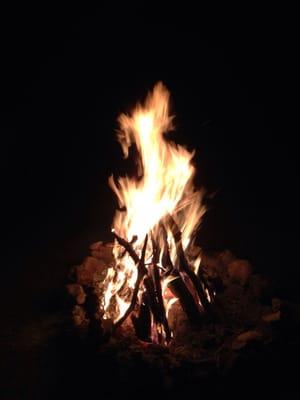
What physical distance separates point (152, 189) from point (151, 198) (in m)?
0.08

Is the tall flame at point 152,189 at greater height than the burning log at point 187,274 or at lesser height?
greater

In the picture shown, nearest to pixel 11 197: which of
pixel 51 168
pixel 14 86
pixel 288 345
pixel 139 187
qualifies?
pixel 51 168

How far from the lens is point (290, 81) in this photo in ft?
22.9

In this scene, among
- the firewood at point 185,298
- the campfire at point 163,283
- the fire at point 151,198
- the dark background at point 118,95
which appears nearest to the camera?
the campfire at point 163,283

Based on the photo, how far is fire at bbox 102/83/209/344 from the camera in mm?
3648

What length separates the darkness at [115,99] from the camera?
6.31 meters

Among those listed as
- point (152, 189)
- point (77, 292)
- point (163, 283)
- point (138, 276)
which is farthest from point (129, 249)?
point (77, 292)

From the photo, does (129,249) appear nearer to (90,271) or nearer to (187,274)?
(187,274)

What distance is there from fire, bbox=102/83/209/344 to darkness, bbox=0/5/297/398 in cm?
208

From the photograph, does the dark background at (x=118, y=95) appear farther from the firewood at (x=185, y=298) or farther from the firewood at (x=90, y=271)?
the firewood at (x=185, y=298)

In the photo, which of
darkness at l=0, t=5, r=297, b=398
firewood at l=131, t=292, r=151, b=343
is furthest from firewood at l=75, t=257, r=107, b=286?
darkness at l=0, t=5, r=297, b=398

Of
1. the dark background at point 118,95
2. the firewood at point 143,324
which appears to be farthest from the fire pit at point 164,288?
the dark background at point 118,95

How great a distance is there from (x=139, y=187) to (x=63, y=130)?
3.44 metres

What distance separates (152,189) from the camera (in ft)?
12.8
